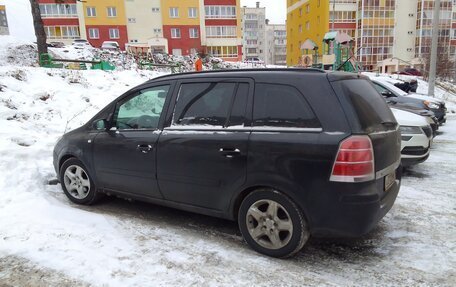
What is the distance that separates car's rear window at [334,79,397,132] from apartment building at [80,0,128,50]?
5451cm

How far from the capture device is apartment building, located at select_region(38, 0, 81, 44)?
5147cm

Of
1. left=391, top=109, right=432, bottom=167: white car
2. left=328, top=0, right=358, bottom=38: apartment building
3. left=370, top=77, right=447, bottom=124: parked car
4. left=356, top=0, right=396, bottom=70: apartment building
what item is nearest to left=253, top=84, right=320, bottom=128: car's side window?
left=391, top=109, right=432, bottom=167: white car

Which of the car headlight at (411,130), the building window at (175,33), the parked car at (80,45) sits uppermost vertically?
the building window at (175,33)

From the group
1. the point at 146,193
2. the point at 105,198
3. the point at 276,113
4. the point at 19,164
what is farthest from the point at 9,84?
the point at 276,113

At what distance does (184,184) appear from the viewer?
391 centimetres

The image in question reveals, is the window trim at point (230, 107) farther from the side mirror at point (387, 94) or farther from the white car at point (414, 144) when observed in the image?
the side mirror at point (387, 94)

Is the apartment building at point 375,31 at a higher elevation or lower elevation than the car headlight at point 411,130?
higher

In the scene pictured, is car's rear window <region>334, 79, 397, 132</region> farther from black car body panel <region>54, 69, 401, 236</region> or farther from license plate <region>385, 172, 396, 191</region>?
license plate <region>385, 172, 396, 191</region>

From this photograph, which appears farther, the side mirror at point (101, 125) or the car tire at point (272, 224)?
the side mirror at point (101, 125)

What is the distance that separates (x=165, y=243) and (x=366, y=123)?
2375mm

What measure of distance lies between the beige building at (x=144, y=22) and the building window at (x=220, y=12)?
7264 millimetres

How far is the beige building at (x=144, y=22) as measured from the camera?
53469 mm

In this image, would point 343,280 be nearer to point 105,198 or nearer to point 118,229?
point 118,229

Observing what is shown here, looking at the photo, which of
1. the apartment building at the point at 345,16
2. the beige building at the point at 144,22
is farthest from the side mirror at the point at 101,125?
the apartment building at the point at 345,16
